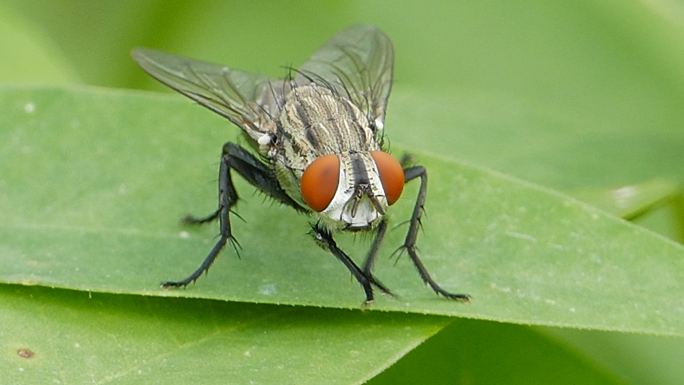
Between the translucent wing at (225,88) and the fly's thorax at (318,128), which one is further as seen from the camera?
the translucent wing at (225,88)

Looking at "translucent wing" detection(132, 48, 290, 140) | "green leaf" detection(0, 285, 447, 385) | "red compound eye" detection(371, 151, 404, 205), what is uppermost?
"red compound eye" detection(371, 151, 404, 205)

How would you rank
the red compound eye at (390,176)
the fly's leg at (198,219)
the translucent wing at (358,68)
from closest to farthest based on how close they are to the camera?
the red compound eye at (390,176) → the fly's leg at (198,219) → the translucent wing at (358,68)

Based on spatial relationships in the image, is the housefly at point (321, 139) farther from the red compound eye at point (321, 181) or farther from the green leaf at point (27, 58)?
the green leaf at point (27, 58)

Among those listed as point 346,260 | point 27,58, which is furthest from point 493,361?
point 27,58

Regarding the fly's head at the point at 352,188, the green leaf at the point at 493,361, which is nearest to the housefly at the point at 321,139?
the fly's head at the point at 352,188

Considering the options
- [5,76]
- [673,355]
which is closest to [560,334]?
[673,355]

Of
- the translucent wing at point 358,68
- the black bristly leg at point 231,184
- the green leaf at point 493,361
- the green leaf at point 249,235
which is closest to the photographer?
the green leaf at point 249,235

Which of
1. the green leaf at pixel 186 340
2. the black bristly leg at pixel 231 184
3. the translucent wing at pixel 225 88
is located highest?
the translucent wing at pixel 225 88

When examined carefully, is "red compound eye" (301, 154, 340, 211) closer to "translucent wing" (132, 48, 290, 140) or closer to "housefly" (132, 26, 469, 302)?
"housefly" (132, 26, 469, 302)

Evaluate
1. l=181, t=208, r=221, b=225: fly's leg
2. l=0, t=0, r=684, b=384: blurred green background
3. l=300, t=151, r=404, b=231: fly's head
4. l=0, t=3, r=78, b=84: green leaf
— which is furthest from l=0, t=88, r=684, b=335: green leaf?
l=0, t=3, r=78, b=84: green leaf
